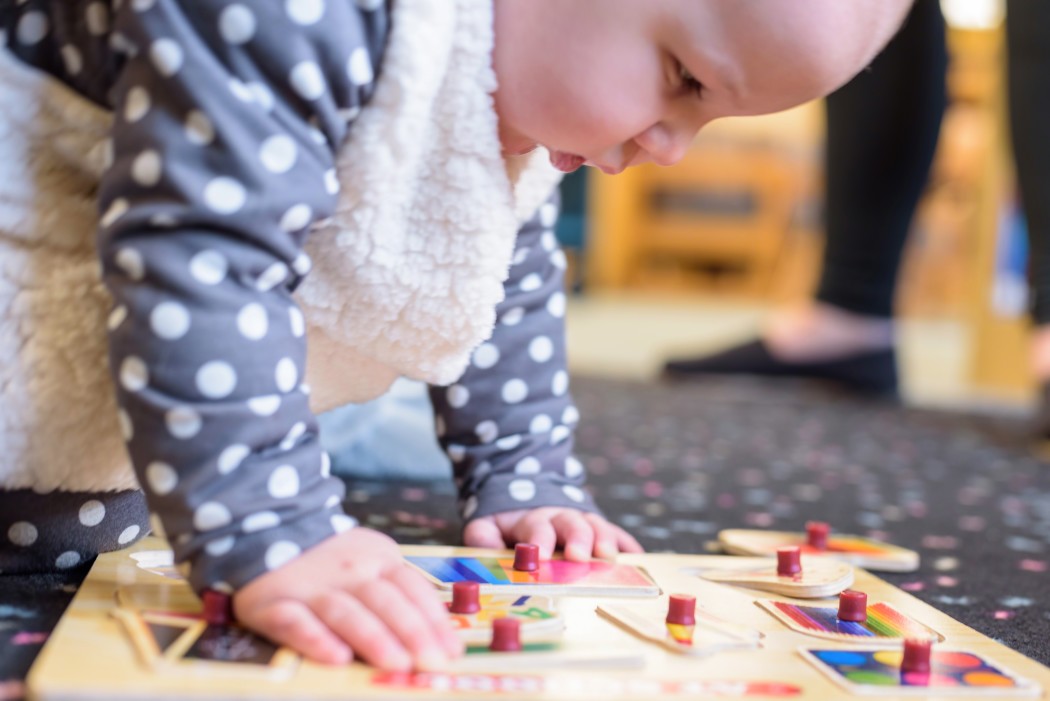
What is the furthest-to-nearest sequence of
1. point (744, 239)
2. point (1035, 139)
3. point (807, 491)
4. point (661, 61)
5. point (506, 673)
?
1. point (744, 239)
2. point (1035, 139)
3. point (807, 491)
4. point (661, 61)
5. point (506, 673)

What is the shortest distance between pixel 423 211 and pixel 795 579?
27 cm

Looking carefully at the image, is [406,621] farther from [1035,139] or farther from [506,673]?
[1035,139]

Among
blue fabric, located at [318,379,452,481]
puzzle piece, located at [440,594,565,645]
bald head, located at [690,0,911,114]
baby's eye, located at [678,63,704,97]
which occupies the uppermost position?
bald head, located at [690,0,911,114]

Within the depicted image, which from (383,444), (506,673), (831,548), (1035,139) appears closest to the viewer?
(506,673)

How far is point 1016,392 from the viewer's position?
2004 millimetres

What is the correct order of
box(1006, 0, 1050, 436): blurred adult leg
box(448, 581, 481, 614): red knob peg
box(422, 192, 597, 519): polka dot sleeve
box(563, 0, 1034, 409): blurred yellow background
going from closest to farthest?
box(448, 581, 481, 614): red knob peg < box(422, 192, 597, 519): polka dot sleeve < box(1006, 0, 1050, 436): blurred adult leg < box(563, 0, 1034, 409): blurred yellow background

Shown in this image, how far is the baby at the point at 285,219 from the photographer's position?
1.49 ft

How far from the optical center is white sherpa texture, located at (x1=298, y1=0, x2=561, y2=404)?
1.70 ft

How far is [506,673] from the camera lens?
0.43m

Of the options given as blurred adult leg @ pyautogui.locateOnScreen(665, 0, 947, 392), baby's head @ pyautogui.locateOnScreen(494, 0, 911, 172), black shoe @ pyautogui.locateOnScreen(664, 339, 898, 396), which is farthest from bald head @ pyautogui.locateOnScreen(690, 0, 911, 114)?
black shoe @ pyautogui.locateOnScreen(664, 339, 898, 396)

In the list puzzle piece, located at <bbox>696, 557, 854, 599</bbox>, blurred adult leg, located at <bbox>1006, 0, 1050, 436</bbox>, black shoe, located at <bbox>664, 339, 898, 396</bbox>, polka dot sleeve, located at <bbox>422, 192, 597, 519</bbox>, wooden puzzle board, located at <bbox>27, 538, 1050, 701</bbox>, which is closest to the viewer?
wooden puzzle board, located at <bbox>27, 538, 1050, 701</bbox>

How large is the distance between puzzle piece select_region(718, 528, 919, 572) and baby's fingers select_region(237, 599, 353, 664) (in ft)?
1.20

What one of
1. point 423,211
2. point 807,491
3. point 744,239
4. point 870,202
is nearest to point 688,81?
point 423,211

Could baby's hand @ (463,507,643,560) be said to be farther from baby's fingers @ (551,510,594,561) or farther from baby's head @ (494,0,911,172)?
baby's head @ (494,0,911,172)
